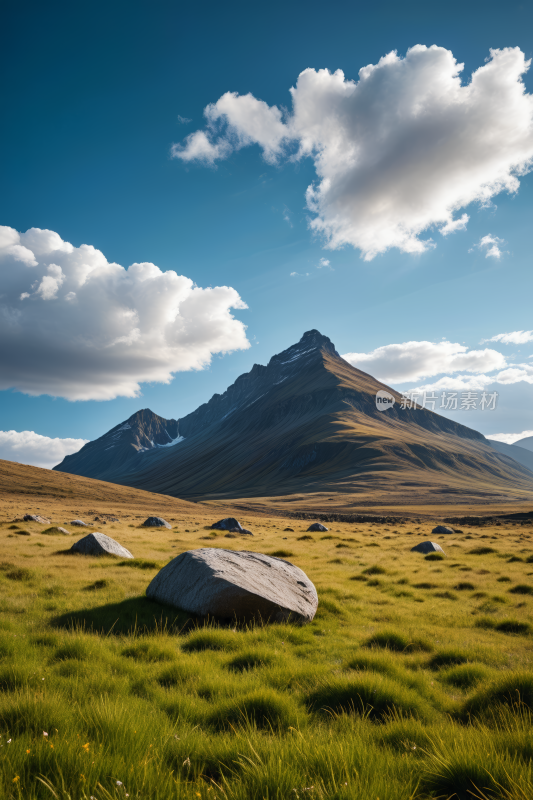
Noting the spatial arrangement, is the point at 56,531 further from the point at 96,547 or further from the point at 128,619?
the point at 128,619

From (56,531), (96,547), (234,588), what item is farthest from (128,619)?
(56,531)

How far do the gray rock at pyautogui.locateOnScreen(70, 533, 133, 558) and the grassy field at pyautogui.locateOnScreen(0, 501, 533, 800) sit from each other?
539 cm

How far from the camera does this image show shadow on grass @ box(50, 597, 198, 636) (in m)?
8.77

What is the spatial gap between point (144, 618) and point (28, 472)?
11801 cm

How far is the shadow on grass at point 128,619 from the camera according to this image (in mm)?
8766

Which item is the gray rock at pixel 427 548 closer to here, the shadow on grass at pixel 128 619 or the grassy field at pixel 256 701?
the grassy field at pixel 256 701

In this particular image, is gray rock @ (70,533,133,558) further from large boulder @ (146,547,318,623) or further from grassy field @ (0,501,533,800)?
large boulder @ (146,547,318,623)

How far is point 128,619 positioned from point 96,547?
1002 cm

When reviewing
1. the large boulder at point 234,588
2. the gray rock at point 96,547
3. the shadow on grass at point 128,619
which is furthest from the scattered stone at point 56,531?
the shadow on grass at point 128,619

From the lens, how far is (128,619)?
972 centimetres

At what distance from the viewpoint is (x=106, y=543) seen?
19094mm

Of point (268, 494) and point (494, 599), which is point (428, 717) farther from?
point (268, 494)

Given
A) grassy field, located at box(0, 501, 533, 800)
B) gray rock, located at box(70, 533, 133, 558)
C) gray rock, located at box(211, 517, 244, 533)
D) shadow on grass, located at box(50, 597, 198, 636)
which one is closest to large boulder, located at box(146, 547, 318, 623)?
shadow on grass, located at box(50, 597, 198, 636)

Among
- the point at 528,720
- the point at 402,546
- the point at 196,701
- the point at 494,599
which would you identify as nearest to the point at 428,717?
the point at 528,720
